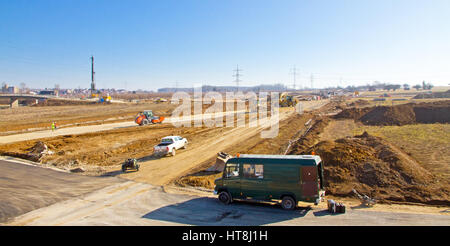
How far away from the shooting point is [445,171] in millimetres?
17688

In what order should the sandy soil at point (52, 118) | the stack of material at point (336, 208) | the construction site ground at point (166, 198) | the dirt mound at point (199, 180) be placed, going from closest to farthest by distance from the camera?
the construction site ground at point (166, 198), the stack of material at point (336, 208), the dirt mound at point (199, 180), the sandy soil at point (52, 118)

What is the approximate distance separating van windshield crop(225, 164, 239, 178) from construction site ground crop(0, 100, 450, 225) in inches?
55.5

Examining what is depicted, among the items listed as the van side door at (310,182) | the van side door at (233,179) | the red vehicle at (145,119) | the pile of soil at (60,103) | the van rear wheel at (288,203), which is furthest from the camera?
the pile of soil at (60,103)

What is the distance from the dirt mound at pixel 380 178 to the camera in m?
13.9

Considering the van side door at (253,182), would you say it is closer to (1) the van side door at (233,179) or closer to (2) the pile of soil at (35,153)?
(1) the van side door at (233,179)

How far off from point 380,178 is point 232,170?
8.46 m

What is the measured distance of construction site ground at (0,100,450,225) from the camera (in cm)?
1163

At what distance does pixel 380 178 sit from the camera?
15.8m

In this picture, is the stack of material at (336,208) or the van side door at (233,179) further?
the van side door at (233,179)

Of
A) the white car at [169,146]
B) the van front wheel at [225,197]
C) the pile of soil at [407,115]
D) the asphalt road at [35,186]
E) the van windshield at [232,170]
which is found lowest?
the asphalt road at [35,186]

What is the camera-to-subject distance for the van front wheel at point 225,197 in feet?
44.3

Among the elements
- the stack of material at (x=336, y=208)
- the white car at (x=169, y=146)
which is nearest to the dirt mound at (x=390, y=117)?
the white car at (x=169, y=146)

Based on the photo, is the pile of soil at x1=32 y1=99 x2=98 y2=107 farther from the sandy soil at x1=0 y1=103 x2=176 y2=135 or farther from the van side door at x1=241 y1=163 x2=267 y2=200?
the van side door at x1=241 y1=163 x2=267 y2=200

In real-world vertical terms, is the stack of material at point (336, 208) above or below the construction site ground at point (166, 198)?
above
